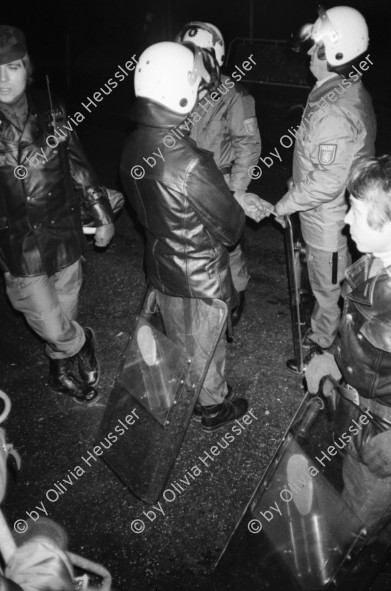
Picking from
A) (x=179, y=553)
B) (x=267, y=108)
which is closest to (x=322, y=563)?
(x=179, y=553)

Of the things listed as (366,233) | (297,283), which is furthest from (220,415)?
(366,233)

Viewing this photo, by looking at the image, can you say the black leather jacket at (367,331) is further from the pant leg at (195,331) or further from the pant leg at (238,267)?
A: the pant leg at (238,267)

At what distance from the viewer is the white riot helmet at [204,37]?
364 cm

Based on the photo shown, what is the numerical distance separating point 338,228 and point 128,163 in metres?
1.61

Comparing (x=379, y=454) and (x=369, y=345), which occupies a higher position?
(x=369, y=345)

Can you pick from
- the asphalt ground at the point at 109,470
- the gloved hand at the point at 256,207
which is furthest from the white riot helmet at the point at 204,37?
the asphalt ground at the point at 109,470

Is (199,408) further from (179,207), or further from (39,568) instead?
(39,568)

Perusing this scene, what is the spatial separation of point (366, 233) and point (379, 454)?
0.93 meters

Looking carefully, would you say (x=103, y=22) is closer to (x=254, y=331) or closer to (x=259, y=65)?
(x=259, y=65)

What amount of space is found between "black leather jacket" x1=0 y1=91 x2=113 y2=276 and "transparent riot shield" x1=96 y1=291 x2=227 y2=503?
0.75 meters

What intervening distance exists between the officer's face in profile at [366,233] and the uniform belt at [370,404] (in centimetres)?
66

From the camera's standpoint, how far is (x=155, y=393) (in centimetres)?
296

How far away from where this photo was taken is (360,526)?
196 centimetres

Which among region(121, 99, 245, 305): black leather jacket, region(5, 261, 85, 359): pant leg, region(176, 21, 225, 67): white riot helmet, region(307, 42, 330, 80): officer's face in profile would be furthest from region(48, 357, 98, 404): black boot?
region(307, 42, 330, 80): officer's face in profile
